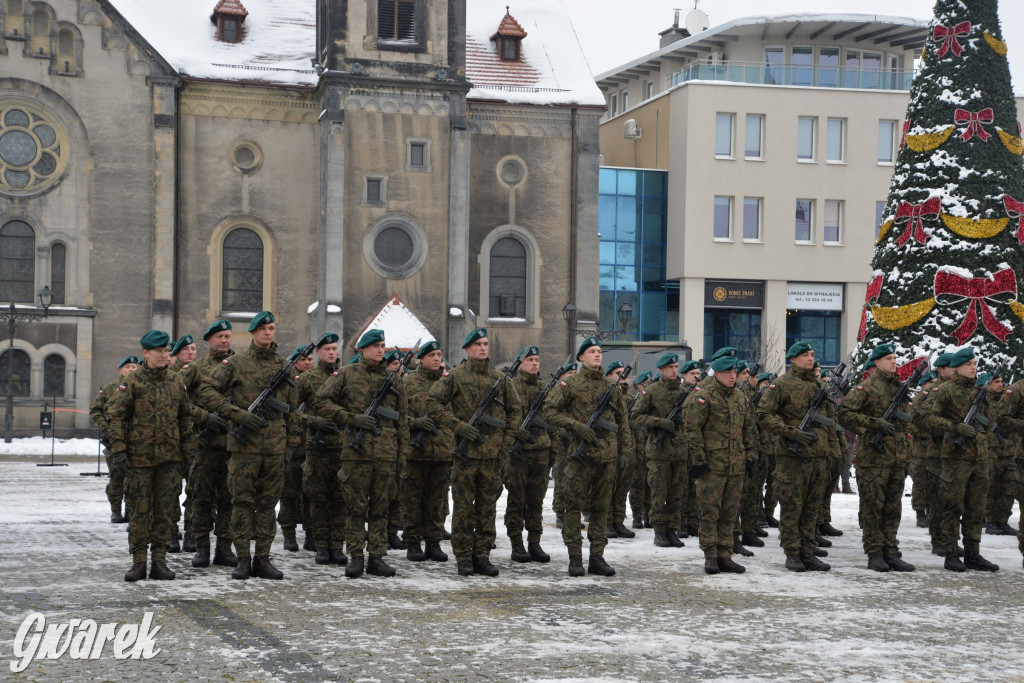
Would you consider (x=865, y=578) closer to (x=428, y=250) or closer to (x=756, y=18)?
(x=428, y=250)

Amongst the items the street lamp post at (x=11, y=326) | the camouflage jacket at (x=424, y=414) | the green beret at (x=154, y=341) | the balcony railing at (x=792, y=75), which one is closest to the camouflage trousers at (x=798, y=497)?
the camouflage jacket at (x=424, y=414)

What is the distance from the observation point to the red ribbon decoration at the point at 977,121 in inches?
933

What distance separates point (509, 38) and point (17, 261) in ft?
54.1

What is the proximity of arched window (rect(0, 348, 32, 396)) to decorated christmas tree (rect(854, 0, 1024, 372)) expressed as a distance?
22832 millimetres

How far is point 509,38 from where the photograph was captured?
39.6m

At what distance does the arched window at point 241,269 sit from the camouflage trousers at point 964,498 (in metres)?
26.8

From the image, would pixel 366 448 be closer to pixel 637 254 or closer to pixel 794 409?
pixel 794 409

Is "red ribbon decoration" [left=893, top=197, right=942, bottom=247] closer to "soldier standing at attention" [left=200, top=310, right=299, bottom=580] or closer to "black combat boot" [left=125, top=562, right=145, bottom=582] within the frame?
"soldier standing at attention" [left=200, top=310, right=299, bottom=580]

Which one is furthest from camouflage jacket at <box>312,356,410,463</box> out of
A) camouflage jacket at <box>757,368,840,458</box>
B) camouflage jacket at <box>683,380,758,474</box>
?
camouflage jacket at <box>757,368,840,458</box>

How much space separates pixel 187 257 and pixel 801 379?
2651 centimetres

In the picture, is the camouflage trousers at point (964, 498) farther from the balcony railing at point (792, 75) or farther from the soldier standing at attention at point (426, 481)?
the balcony railing at point (792, 75)

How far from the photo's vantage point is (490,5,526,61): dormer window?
39.4 m

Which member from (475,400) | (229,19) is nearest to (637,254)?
(229,19)

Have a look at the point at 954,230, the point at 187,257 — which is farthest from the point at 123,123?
the point at 954,230
